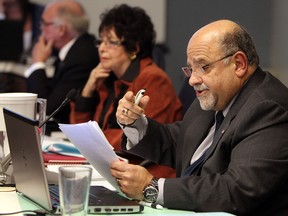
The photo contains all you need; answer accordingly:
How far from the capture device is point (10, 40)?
5.32m

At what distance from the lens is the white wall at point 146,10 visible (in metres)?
5.28

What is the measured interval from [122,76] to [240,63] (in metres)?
1.35

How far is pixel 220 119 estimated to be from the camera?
246cm

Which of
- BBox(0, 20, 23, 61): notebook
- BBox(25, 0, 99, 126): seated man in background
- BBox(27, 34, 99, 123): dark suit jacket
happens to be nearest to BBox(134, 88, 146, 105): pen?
BBox(25, 0, 99, 126): seated man in background

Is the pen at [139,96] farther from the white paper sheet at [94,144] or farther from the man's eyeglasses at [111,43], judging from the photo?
the man's eyeglasses at [111,43]

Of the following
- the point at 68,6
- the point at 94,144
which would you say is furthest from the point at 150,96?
the point at 68,6

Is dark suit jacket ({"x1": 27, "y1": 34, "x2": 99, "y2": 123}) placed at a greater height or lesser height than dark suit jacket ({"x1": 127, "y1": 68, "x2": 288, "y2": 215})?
lesser

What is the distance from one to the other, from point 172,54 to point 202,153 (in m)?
2.88

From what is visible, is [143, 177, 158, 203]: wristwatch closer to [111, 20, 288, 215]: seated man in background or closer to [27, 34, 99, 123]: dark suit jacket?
[111, 20, 288, 215]: seated man in background

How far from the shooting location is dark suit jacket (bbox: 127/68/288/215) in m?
2.07

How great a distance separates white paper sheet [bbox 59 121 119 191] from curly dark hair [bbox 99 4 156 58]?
4.98ft

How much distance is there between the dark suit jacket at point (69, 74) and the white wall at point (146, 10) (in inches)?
25.5

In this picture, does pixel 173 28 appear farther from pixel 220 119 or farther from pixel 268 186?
pixel 268 186

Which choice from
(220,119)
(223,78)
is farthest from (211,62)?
(220,119)
